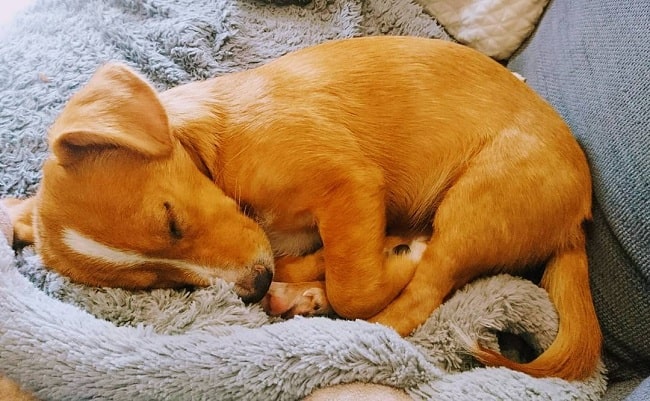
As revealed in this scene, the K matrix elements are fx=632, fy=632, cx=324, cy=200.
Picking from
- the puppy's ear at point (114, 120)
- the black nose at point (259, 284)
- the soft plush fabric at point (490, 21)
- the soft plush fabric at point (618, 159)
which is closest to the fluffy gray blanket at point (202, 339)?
the black nose at point (259, 284)

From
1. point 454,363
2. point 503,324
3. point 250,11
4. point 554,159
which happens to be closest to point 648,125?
point 554,159

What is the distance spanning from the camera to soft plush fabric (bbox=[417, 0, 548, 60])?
2.42 meters

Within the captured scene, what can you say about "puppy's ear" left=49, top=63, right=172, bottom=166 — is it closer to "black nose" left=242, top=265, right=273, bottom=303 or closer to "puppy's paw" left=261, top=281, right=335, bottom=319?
"black nose" left=242, top=265, right=273, bottom=303

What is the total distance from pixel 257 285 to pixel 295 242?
300 mm

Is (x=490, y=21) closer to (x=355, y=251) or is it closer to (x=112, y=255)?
(x=355, y=251)

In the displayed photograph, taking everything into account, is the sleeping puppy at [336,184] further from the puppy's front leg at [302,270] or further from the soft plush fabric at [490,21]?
the soft plush fabric at [490,21]

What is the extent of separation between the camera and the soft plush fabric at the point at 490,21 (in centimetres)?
242

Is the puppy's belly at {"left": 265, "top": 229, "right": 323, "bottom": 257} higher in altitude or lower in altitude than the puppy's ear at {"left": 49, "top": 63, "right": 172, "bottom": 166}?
lower

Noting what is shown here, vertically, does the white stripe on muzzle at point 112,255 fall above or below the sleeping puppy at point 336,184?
below

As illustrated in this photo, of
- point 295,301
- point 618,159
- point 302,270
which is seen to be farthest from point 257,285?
point 618,159

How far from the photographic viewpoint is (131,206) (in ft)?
5.22

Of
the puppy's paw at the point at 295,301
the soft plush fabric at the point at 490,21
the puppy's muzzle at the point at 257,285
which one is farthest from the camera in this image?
the soft plush fabric at the point at 490,21

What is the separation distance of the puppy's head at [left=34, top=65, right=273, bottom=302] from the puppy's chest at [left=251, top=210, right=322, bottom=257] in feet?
0.39

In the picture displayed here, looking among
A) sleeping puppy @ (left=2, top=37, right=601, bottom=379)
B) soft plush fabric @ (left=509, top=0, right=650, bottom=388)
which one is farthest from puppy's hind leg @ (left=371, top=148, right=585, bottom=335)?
soft plush fabric @ (left=509, top=0, right=650, bottom=388)
